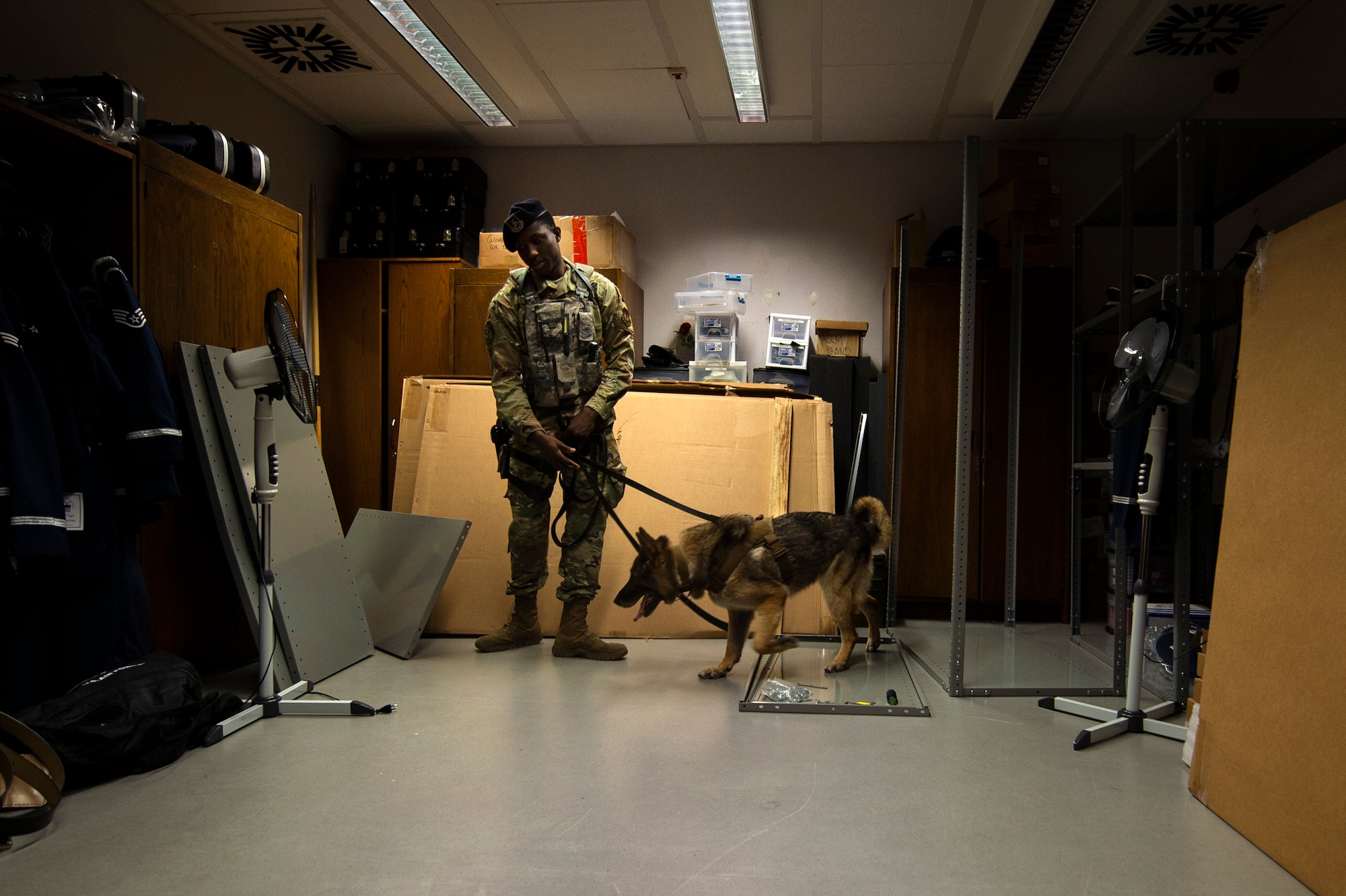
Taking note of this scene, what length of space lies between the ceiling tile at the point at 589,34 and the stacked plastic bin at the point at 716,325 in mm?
1540

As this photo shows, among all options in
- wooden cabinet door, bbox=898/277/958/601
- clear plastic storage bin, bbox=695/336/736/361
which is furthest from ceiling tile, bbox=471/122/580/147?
wooden cabinet door, bbox=898/277/958/601

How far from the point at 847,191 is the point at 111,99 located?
15.3 feet

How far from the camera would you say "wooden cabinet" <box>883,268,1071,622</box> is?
5.21 metres

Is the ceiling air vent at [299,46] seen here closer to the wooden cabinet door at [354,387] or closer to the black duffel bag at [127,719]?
the wooden cabinet door at [354,387]

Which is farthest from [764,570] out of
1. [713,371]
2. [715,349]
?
[715,349]

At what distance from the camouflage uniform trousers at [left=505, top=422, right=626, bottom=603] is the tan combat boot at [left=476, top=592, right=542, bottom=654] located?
0.17m

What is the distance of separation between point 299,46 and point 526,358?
2.52m

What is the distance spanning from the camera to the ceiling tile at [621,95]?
4.92m

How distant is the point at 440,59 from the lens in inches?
189

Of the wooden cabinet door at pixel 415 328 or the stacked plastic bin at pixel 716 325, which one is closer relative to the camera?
the stacked plastic bin at pixel 716 325

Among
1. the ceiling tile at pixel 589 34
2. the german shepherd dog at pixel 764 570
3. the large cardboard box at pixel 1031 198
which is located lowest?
the german shepherd dog at pixel 764 570

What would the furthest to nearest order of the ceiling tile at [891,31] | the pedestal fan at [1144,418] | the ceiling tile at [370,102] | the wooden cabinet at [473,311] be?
the wooden cabinet at [473,311] → the ceiling tile at [370,102] → the ceiling tile at [891,31] → the pedestal fan at [1144,418]

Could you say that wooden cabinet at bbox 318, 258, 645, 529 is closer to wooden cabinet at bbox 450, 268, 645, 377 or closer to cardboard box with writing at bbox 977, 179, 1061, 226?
wooden cabinet at bbox 450, 268, 645, 377

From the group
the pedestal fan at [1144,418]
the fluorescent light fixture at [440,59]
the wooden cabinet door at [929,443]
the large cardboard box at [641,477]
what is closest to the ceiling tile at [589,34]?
the fluorescent light fixture at [440,59]
